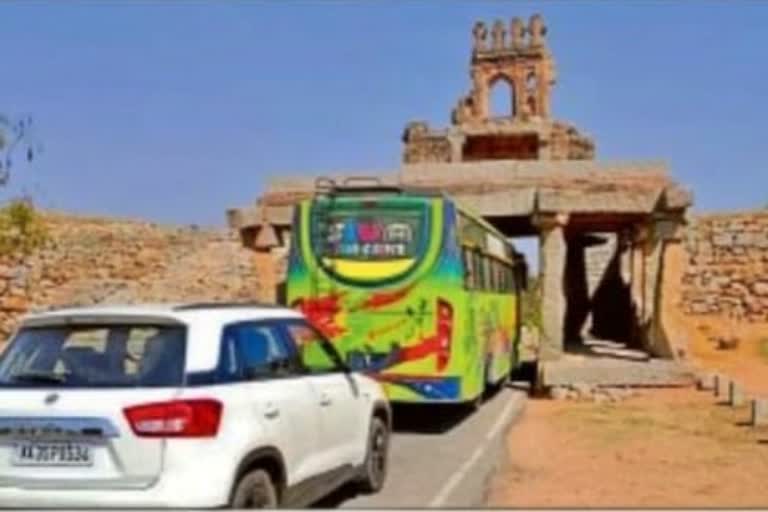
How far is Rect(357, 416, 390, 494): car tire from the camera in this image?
884 centimetres

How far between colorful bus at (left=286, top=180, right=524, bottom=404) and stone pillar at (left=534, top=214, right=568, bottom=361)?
7292 mm

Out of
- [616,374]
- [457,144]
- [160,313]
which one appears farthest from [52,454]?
[457,144]

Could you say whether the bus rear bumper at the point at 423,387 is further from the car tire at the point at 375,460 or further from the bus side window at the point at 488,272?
the car tire at the point at 375,460

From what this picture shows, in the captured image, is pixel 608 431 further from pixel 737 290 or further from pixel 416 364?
pixel 737 290

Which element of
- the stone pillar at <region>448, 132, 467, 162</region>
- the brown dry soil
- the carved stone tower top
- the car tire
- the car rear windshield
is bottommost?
the brown dry soil

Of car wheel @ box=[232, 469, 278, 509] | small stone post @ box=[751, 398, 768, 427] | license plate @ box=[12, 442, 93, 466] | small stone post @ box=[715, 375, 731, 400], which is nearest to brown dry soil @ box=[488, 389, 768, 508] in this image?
small stone post @ box=[751, 398, 768, 427]

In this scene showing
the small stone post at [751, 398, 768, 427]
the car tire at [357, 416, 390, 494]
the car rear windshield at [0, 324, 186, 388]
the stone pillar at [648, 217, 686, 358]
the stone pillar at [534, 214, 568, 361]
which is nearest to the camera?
the car rear windshield at [0, 324, 186, 388]

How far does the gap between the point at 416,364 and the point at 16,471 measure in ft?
24.3

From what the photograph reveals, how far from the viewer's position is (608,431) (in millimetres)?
15016

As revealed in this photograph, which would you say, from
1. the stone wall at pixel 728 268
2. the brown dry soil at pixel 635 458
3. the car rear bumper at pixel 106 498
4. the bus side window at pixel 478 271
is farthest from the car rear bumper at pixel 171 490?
the stone wall at pixel 728 268

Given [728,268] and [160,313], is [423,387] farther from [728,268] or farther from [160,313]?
[728,268]

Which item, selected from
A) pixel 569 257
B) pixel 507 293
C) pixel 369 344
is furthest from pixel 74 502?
pixel 569 257

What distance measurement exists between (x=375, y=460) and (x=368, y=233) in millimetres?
4365

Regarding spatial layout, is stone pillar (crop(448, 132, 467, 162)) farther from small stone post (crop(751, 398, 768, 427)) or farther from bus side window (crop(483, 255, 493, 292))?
small stone post (crop(751, 398, 768, 427))
